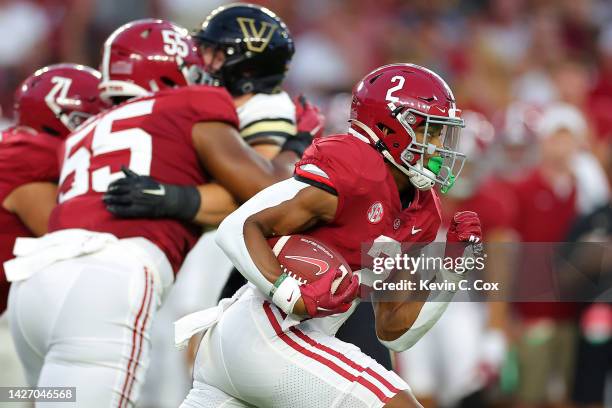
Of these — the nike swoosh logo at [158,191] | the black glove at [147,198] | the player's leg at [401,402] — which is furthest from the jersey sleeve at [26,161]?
the player's leg at [401,402]

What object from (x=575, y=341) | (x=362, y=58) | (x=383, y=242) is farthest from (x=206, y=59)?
(x=362, y=58)

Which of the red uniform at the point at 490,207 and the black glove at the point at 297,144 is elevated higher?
the black glove at the point at 297,144

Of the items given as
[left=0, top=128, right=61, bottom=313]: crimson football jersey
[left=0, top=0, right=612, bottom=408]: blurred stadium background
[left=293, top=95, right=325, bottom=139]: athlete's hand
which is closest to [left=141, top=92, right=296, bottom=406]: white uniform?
[left=0, top=0, right=612, bottom=408]: blurred stadium background

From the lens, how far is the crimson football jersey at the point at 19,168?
15.8 feet

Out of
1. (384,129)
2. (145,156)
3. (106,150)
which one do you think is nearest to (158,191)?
(145,156)

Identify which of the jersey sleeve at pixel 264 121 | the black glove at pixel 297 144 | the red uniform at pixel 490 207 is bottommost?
the red uniform at pixel 490 207

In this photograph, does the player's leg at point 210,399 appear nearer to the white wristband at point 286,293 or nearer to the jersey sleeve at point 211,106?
the white wristband at point 286,293

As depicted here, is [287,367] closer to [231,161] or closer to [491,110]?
[231,161]

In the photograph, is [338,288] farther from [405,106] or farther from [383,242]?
[405,106]

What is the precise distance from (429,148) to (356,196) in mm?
366

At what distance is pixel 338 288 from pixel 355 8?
8.56 m

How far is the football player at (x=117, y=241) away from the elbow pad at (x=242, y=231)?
71cm

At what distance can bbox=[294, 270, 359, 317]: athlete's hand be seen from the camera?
138 inches

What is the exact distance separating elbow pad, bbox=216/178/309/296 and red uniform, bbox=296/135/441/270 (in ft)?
0.24
